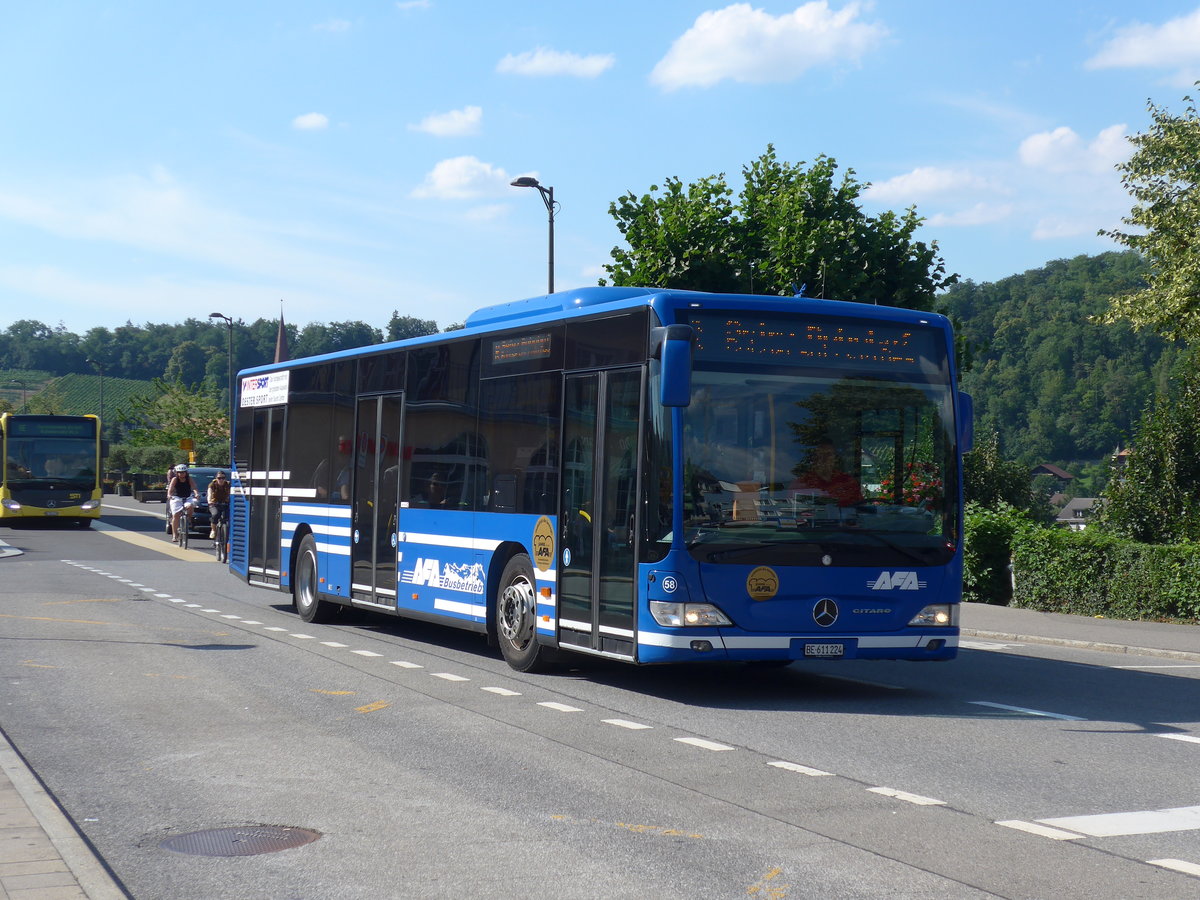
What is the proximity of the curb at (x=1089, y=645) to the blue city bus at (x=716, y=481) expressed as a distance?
17.9ft

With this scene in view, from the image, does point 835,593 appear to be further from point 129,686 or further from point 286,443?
point 286,443

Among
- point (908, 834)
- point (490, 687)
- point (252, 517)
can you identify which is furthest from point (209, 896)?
point (252, 517)

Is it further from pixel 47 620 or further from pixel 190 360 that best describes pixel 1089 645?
pixel 190 360

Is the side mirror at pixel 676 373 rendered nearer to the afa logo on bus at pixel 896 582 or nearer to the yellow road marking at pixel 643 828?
the afa logo on bus at pixel 896 582

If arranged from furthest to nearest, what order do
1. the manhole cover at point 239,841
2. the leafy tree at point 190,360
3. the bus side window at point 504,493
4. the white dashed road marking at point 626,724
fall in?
the leafy tree at point 190,360, the bus side window at point 504,493, the white dashed road marking at point 626,724, the manhole cover at point 239,841

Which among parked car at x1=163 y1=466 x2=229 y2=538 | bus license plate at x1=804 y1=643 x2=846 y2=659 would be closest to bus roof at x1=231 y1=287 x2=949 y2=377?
bus license plate at x1=804 y1=643 x2=846 y2=659

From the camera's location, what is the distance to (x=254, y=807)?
7.35 m

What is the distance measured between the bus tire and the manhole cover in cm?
1063

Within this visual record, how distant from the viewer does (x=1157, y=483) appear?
2459 centimetres

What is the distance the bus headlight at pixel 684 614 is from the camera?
1083 centimetres

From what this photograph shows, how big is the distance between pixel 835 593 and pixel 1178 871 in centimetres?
521

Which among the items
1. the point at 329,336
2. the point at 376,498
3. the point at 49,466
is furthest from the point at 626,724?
the point at 329,336

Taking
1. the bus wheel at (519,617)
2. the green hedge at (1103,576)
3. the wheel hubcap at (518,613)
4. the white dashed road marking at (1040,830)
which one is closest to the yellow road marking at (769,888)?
the white dashed road marking at (1040,830)

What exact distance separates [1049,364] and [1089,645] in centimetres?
8671
